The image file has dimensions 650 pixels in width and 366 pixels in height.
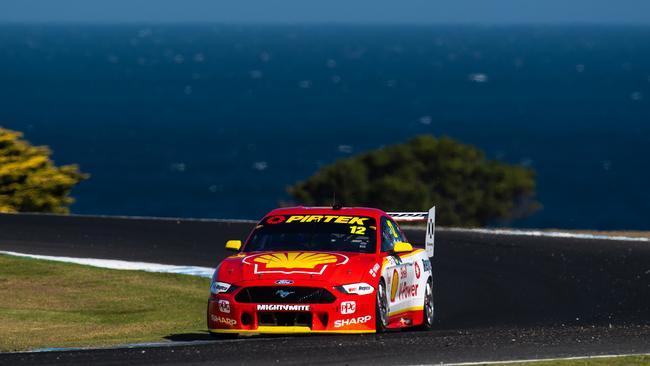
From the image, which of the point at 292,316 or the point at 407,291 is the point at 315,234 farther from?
the point at 292,316

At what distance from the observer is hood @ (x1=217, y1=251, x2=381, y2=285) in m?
14.9

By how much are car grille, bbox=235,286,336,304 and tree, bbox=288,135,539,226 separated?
117ft

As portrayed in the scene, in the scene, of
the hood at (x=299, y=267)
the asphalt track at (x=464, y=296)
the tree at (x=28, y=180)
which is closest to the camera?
the asphalt track at (x=464, y=296)

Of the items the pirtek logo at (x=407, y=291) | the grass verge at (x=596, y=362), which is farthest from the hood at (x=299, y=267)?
the grass verge at (x=596, y=362)

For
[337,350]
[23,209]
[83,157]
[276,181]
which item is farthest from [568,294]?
[83,157]

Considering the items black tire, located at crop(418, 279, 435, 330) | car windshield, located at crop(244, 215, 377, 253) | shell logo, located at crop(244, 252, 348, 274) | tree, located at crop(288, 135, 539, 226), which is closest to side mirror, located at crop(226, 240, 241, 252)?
car windshield, located at crop(244, 215, 377, 253)

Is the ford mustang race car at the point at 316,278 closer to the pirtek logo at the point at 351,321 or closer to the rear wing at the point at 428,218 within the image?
the pirtek logo at the point at 351,321

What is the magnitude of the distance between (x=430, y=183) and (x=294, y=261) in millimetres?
39181

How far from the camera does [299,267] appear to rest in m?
15.1

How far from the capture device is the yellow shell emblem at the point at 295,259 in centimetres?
1514

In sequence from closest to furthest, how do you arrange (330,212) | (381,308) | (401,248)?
1. (381,308)
2. (401,248)
3. (330,212)

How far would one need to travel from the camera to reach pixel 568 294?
21438 millimetres

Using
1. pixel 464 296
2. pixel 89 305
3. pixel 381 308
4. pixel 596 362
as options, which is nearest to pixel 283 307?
pixel 381 308

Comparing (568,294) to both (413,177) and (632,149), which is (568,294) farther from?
(632,149)
